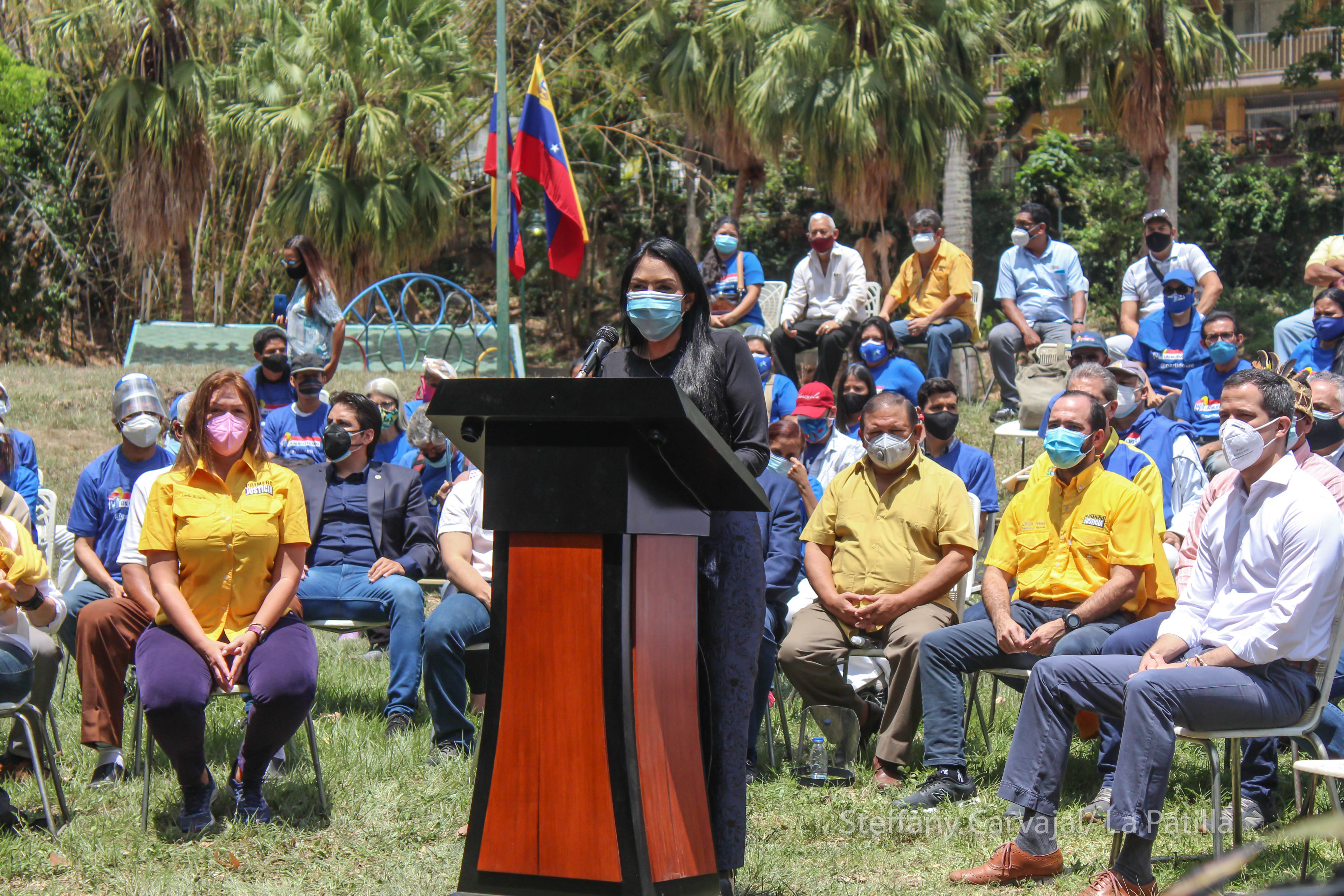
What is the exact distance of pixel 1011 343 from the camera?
455 inches

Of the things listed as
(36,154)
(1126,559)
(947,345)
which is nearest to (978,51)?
(947,345)

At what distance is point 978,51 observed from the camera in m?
15.6

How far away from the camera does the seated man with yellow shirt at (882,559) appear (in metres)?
5.80

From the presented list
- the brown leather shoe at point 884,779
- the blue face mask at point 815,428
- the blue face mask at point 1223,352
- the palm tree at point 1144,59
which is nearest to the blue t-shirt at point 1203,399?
the blue face mask at point 1223,352

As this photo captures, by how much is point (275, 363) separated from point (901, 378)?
15.1 ft

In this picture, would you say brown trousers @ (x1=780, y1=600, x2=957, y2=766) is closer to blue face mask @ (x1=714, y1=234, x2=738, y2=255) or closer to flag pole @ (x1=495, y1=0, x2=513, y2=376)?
blue face mask @ (x1=714, y1=234, x2=738, y2=255)

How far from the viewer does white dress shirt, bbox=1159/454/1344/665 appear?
13.6 feet

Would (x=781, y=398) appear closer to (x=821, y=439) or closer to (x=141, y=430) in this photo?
(x=821, y=439)

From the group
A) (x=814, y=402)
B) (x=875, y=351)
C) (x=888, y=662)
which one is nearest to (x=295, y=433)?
(x=814, y=402)

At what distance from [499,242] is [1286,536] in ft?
32.6

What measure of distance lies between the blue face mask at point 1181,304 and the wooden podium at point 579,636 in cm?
764

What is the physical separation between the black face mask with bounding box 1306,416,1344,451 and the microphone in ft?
14.7

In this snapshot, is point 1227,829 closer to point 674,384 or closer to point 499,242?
point 674,384

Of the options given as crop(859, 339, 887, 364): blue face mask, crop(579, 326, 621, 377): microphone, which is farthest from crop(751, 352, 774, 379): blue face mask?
crop(579, 326, 621, 377): microphone
